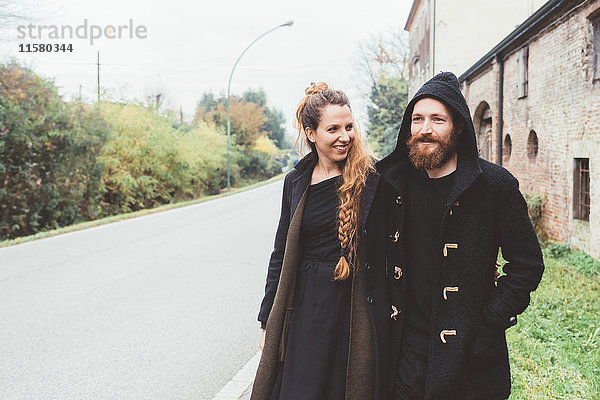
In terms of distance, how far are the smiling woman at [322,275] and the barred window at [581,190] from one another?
8.57 m

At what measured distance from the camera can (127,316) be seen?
6.23m

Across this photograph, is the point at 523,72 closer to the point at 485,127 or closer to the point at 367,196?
the point at 485,127

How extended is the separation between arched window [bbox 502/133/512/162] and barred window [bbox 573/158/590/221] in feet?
16.6

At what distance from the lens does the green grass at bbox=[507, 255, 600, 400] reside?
12.3 feet

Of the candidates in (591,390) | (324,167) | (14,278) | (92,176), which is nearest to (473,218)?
(324,167)

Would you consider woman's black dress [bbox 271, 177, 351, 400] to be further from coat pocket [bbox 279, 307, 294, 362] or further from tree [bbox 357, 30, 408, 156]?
tree [bbox 357, 30, 408, 156]

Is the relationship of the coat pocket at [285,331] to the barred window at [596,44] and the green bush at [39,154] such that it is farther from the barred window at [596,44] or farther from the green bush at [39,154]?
the green bush at [39,154]

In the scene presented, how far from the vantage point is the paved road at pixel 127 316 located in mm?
4465

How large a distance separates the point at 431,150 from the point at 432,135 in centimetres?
6

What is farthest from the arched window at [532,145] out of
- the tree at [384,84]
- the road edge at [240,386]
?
the tree at [384,84]

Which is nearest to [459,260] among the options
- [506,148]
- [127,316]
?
[127,316]

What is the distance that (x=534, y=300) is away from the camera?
6250 mm

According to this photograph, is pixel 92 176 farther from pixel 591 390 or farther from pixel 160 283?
pixel 591 390

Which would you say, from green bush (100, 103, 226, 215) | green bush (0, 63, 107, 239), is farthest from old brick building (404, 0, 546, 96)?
green bush (0, 63, 107, 239)
